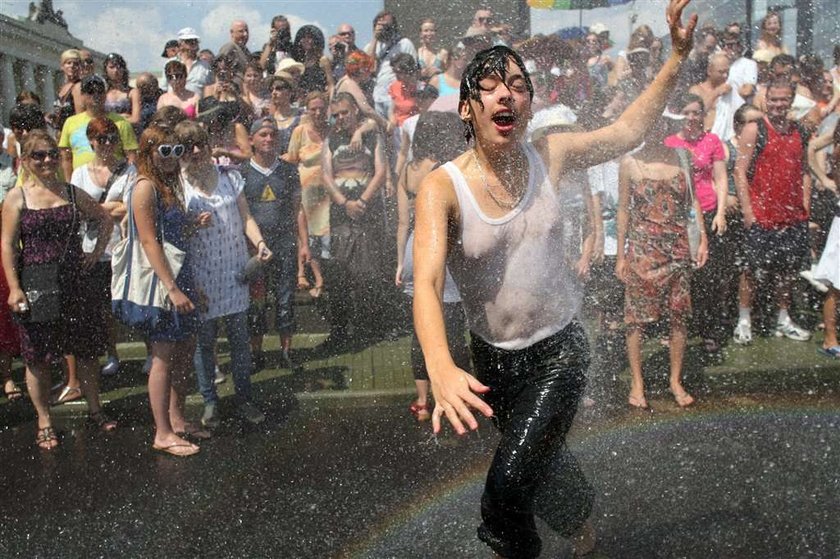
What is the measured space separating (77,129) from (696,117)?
4.71 meters

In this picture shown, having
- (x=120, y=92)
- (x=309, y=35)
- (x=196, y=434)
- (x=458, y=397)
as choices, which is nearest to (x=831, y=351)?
(x=196, y=434)

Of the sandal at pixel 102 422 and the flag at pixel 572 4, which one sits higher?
the flag at pixel 572 4

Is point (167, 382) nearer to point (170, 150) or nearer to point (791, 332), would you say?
point (170, 150)

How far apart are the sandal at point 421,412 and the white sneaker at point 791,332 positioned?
10.6 feet

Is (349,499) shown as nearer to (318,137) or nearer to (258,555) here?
(258,555)

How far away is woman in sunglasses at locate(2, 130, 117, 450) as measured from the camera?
553 cm

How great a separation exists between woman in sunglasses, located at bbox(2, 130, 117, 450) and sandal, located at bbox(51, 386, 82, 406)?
63 centimetres

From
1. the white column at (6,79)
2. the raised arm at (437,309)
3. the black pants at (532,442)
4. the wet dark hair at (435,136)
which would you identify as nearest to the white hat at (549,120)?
the wet dark hair at (435,136)

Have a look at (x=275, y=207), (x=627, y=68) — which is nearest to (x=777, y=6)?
(x=627, y=68)

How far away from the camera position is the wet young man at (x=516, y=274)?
9.75 feet

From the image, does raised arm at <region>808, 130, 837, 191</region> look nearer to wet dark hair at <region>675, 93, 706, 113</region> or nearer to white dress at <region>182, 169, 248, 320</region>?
wet dark hair at <region>675, 93, 706, 113</region>

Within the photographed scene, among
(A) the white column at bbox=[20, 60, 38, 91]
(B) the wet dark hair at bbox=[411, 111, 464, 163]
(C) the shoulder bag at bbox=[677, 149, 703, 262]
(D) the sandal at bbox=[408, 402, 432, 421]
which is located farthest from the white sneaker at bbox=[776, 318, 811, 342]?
(A) the white column at bbox=[20, 60, 38, 91]

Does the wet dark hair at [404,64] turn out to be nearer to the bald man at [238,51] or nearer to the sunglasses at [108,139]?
the bald man at [238,51]

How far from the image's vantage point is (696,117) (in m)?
6.56
